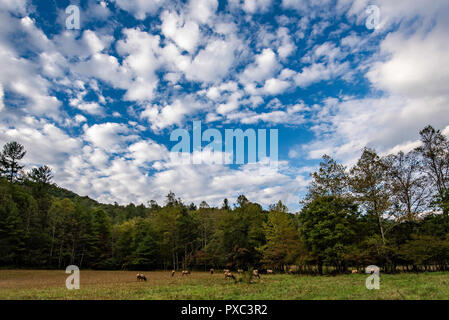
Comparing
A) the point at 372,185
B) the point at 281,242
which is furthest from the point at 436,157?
the point at 281,242

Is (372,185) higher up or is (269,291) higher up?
(372,185)

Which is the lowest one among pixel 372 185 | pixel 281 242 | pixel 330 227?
pixel 281 242

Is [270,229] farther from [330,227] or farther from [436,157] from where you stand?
[436,157]

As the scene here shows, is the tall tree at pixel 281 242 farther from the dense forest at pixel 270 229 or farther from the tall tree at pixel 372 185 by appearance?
the tall tree at pixel 372 185

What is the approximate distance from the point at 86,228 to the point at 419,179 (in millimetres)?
63165

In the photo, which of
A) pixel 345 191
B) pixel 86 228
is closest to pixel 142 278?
pixel 345 191

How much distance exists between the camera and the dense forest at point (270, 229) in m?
26.0

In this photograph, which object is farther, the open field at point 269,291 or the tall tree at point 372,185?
the tall tree at point 372,185

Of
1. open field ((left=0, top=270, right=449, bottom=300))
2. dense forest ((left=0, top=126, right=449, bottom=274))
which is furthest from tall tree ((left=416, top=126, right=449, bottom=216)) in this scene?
open field ((left=0, top=270, right=449, bottom=300))

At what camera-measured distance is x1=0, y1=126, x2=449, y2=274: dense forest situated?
85.3 ft

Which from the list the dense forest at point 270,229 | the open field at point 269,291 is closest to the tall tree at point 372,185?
the dense forest at point 270,229

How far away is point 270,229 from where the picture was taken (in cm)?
3947
